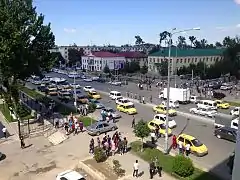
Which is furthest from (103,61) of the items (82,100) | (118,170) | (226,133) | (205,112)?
(118,170)

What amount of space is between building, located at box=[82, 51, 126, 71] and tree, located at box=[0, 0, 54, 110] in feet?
200

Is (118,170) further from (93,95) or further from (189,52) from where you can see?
(189,52)

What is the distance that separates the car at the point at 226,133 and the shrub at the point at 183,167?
8603mm

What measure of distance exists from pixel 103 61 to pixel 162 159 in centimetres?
8369

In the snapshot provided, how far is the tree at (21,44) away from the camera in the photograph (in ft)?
96.3

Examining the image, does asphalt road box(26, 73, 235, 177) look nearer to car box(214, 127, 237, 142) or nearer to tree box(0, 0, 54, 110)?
car box(214, 127, 237, 142)

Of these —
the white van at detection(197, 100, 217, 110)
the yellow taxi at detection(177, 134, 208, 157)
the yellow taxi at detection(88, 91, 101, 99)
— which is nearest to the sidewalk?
the yellow taxi at detection(177, 134, 208, 157)

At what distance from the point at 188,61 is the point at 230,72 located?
18.4 meters

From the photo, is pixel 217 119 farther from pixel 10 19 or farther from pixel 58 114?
pixel 10 19

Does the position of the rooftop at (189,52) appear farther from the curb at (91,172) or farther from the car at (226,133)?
the curb at (91,172)

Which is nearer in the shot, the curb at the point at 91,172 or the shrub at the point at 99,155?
the curb at the point at 91,172

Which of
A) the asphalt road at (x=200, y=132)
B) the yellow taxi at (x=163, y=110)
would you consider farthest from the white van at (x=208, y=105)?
the yellow taxi at (x=163, y=110)

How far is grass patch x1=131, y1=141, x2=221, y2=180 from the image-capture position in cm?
1829

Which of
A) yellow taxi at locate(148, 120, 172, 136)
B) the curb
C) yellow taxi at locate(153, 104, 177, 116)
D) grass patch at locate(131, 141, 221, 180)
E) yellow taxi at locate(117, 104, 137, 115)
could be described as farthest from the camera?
yellow taxi at locate(117, 104, 137, 115)
